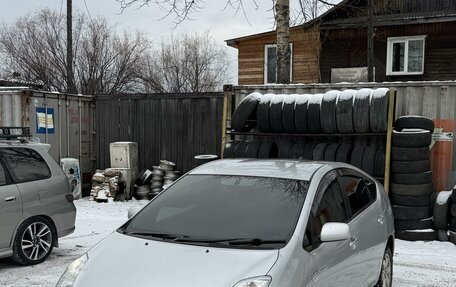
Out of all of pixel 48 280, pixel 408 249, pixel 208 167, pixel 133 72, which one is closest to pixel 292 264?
pixel 208 167

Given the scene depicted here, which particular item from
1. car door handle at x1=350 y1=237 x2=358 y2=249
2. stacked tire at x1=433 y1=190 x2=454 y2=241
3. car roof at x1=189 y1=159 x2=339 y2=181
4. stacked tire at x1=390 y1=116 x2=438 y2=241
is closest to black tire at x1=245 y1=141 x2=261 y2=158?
stacked tire at x1=390 y1=116 x2=438 y2=241

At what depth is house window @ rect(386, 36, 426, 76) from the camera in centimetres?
1781

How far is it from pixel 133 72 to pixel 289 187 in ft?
98.1

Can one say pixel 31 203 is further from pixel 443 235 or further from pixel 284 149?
pixel 443 235

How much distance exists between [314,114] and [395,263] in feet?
10.1

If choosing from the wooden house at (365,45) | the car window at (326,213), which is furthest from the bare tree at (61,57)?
the car window at (326,213)

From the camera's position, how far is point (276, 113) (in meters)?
9.03

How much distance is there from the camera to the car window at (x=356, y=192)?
437 centimetres

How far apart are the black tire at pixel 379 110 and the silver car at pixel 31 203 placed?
16.7ft

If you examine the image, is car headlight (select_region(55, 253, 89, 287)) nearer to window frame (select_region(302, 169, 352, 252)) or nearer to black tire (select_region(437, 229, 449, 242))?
window frame (select_region(302, 169, 352, 252))

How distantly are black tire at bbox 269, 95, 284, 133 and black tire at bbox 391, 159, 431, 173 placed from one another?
2247mm

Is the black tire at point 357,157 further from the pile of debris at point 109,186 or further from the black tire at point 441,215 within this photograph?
the pile of debris at point 109,186

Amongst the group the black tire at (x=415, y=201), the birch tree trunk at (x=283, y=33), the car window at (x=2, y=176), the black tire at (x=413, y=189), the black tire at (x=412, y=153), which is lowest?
the black tire at (x=415, y=201)

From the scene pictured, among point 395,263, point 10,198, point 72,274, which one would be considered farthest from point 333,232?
point 10,198
